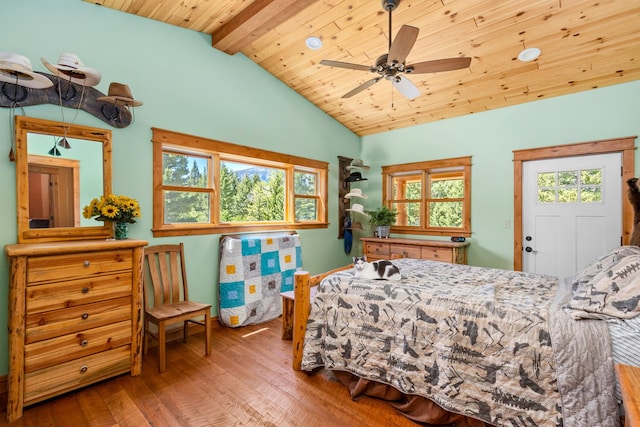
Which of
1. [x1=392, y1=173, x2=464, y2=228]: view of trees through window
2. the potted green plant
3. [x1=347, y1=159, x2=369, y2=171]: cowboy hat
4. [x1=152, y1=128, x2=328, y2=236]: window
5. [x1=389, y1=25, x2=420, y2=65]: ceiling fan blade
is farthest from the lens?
[x1=347, y1=159, x2=369, y2=171]: cowboy hat

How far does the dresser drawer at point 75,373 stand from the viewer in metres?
2.00

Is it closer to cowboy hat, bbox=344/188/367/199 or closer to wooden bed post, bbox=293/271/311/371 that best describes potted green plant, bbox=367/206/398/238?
cowboy hat, bbox=344/188/367/199

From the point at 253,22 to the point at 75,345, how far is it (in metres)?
3.11

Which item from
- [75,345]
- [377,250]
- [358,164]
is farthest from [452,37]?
[75,345]

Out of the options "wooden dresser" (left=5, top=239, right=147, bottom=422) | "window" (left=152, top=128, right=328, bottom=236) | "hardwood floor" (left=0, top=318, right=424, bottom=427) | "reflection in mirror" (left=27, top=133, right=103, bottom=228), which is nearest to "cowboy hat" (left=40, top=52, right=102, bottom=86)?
"reflection in mirror" (left=27, top=133, right=103, bottom=228)

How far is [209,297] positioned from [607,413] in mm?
3321

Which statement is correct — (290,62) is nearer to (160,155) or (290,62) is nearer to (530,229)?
(160,155)

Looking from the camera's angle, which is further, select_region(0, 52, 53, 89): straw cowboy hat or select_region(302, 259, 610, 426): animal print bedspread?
select_region(0, 52, 53, 89): straw cowboy hat

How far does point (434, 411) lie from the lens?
1.88m

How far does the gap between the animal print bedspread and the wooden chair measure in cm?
111

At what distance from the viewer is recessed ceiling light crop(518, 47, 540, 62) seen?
118 inches

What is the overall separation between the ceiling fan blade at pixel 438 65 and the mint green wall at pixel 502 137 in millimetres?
2157

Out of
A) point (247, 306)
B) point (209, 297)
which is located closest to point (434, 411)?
point (247, 306)

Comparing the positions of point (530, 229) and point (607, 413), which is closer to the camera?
point (607, 413)
